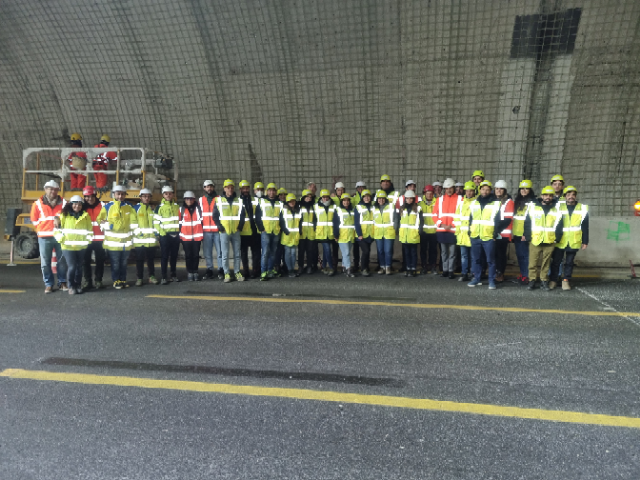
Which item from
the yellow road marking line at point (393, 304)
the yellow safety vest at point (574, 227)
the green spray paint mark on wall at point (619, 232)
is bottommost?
the yellow road marking line at point (393, 304)

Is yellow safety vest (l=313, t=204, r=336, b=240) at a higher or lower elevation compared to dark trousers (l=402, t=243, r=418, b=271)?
higher

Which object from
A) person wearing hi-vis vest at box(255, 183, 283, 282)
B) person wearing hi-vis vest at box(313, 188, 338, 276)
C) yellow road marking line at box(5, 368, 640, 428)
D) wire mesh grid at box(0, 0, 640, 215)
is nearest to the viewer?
yellow road marking line at box(5, 368, 640, 428)

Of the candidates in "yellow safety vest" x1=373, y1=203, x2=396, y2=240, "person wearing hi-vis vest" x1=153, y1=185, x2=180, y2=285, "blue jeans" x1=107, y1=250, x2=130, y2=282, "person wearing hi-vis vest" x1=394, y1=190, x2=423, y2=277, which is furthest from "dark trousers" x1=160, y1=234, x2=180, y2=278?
"person wearing hi-vis vest" x1=394, y1=190, x2=423, y2=277

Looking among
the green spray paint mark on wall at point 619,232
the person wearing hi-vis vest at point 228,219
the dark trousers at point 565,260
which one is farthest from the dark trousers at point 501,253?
the person wearing hi-vis vest at point 228,219

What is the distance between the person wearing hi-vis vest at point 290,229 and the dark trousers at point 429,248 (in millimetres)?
2659

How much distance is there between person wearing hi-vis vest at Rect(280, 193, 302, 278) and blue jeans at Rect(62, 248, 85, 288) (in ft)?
11.8

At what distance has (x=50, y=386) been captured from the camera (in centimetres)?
351

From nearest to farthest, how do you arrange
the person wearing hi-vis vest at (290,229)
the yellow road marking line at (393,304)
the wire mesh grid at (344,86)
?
the yellow road marking line at (393,304) < the person wearing hi-vis vest at (290,229) < the wire mesh grid at (344,86)

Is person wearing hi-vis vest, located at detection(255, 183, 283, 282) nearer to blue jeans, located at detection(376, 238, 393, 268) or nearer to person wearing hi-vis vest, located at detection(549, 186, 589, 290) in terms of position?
blue jeans, located at detection(376, 238, 393, 268)

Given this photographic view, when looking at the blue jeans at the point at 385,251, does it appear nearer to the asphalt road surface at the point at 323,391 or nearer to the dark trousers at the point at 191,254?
the asphalt road surface at the point at 323,391

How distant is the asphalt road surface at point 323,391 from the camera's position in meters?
2.46

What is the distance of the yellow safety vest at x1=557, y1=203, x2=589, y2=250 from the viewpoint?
22.8 ft

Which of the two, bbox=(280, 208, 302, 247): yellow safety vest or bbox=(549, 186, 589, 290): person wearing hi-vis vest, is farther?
bbox=(280, 208, 302, 247): yellow safety vest

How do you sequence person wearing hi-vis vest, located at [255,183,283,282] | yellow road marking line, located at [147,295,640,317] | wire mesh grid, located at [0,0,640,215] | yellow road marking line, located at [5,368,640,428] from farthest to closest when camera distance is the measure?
wire mesh grid, located at [0,0,640,215] < person wearing hi-vis vest, located at [255,183,283,282] < yellow road marking line, located at [147,295,640,317] < yellow road marking line, located at [5,368,640,428]
